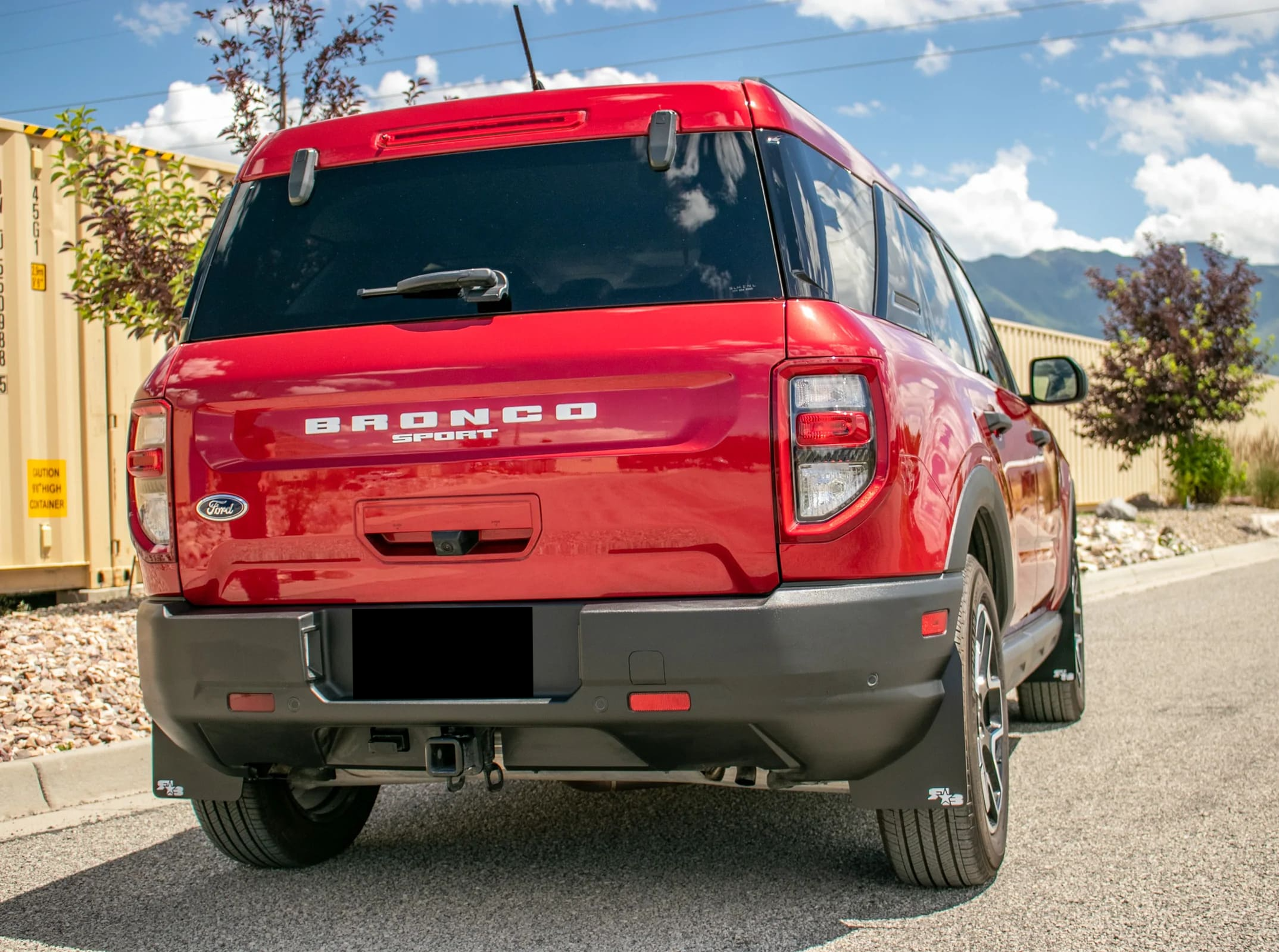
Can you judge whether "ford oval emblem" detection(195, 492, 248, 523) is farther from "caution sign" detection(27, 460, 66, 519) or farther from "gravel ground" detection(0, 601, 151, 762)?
"caution sign" detection(27, 460, 66, 519)

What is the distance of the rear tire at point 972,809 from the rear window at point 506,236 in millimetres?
1112

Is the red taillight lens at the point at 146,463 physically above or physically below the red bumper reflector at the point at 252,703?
above

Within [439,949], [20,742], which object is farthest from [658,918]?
[20,742]

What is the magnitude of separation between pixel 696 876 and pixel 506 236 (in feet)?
6.24

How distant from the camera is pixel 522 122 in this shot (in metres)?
3.43

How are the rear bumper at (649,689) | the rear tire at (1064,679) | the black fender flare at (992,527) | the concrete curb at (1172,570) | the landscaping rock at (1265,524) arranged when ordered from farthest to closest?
the landscaping rock at (1265,524), the concrete curb at (1172,570), the rear tire at (1064,679), the black fender flare at (992,527), the rear bumper at (649,689)

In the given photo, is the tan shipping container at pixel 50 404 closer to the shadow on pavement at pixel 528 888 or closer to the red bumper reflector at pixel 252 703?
the shadow on pavement at pixel 528 888

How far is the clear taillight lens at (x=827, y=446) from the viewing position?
2.94 meters

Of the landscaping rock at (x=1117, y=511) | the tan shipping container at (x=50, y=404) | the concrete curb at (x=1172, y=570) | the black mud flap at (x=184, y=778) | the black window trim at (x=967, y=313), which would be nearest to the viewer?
the black mud flap at (x=184, y=778)

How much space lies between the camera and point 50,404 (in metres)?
9.03

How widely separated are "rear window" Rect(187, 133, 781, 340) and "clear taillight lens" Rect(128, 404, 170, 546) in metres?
0.26

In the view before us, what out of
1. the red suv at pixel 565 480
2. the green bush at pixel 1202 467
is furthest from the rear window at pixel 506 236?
the green bush at pixel 1202 467

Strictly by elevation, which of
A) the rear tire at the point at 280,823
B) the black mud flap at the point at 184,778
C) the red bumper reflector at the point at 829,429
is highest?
the red bumper reflector at the point at 829,429

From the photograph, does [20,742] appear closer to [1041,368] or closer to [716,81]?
[716,81]
